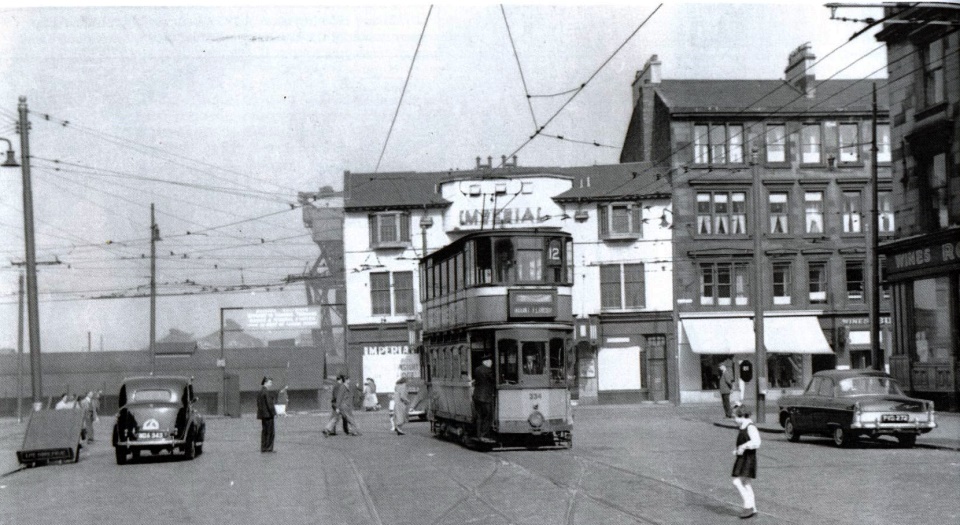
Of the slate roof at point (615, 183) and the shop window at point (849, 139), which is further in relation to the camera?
the slate roof at point (615, 183)

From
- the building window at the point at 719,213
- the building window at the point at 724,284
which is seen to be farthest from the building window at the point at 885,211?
the building window at the point at 724,284

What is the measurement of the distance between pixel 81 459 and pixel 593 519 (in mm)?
16220

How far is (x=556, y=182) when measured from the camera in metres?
52.5

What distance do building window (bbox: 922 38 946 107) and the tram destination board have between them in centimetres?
1552

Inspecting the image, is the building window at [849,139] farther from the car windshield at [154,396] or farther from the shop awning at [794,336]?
the car windshield at [154,396]

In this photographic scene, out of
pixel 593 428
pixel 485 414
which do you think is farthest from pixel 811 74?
pixel 485 414

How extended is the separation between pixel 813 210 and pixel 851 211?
1.82 metres

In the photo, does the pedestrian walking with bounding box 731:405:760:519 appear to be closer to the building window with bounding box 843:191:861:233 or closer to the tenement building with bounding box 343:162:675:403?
the tenement building with bounding box 343:162:675:403

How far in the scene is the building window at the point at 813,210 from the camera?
5103cm

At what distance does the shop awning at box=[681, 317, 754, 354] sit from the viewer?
161ft

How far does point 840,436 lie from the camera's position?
74.9 ft

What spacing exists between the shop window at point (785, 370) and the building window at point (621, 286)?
6580 millimetres

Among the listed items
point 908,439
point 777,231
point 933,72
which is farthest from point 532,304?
point 777,231

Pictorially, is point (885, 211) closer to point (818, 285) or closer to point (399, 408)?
point (818, 285)
